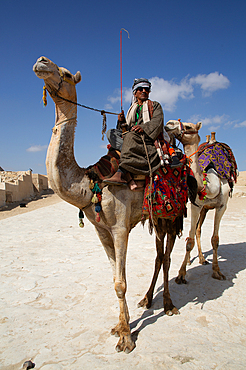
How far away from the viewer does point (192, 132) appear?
13.5 feet

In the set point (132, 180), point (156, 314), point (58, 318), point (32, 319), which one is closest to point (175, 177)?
point (132, 180)

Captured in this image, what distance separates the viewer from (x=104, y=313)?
11.4ft

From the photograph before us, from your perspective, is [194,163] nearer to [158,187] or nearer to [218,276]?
[158,187]

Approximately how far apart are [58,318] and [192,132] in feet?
11.4

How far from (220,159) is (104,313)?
3877mm

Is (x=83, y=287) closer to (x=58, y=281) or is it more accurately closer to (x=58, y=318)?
(x=58, y=281)

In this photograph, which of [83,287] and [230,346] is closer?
[230,346]

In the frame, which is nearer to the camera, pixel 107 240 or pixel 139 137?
pixel 139 137

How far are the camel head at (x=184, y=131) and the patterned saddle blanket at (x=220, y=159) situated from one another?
1.11m

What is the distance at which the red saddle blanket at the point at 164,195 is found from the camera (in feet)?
9.95

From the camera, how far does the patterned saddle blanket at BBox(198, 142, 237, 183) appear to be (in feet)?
16.9

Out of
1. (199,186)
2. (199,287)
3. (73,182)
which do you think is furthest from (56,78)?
(199,287)

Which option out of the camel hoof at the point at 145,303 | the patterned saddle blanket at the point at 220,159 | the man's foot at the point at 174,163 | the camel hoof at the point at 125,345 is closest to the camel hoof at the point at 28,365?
the camel hoof at the point at 125,345

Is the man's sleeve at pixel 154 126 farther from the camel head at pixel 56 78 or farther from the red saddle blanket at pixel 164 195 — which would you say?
the camel head at pixel 56 78
